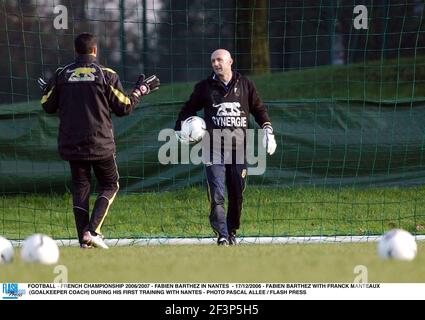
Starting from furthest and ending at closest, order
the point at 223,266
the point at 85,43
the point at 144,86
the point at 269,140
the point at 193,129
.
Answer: the point at 269,140 < the point at 193,129 < the point at 144,86 < the point at 85,43 < the point at 223,266

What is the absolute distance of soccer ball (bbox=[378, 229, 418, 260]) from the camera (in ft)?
24.4

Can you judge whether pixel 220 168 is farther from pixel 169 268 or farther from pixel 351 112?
pixel 351 112

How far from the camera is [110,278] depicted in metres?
6.92

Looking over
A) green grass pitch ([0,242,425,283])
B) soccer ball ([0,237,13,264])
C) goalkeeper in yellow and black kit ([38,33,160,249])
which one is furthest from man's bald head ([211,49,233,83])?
soccer ball ([0,237,13,264])

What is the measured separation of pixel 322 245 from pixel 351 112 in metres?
3.92

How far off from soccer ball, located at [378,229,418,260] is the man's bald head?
280 centimetres

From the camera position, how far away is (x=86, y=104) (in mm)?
8930

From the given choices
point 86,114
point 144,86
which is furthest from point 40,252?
point 144,86

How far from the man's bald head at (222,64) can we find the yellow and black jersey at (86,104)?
1061 mm

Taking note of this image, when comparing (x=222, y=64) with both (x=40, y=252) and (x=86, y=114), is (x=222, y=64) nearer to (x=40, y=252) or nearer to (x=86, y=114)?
(x=86, y=114)

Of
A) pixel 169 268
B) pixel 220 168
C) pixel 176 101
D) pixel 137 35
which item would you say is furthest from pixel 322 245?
pixel 137 35

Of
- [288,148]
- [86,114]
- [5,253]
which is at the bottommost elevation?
[288,148]

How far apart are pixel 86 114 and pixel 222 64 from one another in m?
1.50

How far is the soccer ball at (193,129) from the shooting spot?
9578 millimetres
